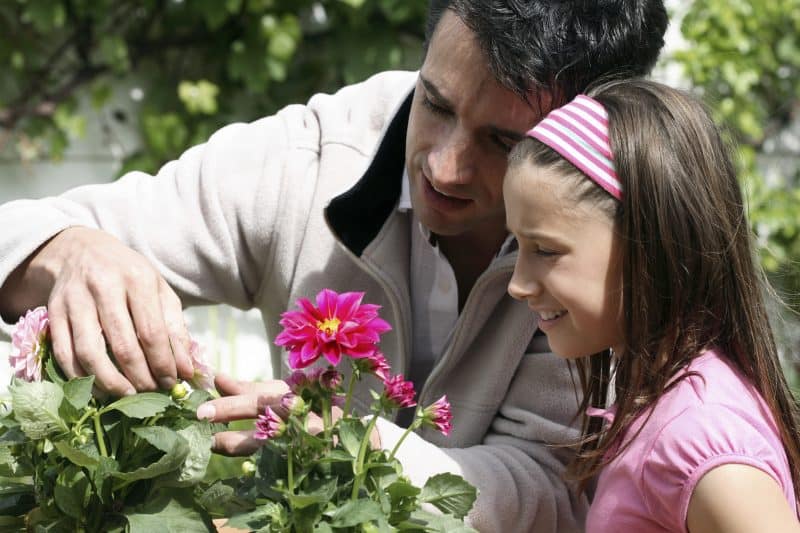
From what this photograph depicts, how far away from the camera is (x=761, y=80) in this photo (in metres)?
4.38

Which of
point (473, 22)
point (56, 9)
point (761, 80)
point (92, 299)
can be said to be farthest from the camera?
point (761, 80)

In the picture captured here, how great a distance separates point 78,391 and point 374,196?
747 mm

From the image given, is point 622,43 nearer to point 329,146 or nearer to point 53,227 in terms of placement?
point 329,146

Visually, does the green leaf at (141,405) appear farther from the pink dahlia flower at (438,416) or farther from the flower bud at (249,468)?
the pink dahlia flower at (438,416)

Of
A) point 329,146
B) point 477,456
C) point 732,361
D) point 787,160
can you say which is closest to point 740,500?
point 732,361

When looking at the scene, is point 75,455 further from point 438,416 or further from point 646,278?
point 646,278

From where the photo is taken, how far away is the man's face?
61.4 inches

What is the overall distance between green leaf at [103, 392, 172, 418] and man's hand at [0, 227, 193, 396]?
4cm

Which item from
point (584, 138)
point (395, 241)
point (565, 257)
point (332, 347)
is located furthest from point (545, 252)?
point (395, 241)

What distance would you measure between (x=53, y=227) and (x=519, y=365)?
30.0 inches

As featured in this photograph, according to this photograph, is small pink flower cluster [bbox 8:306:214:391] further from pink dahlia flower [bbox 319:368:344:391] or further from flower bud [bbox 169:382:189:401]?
pink dahlia flower [bbox 319:368:344:391]

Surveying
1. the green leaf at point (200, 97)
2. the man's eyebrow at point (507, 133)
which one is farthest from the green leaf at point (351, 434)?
the green leaf at point (200, 97)

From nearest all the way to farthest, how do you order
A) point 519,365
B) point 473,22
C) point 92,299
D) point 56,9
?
point 92,299 < point 473,22 < point 519,365 < point 56,9

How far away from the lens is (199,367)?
1.37 m
